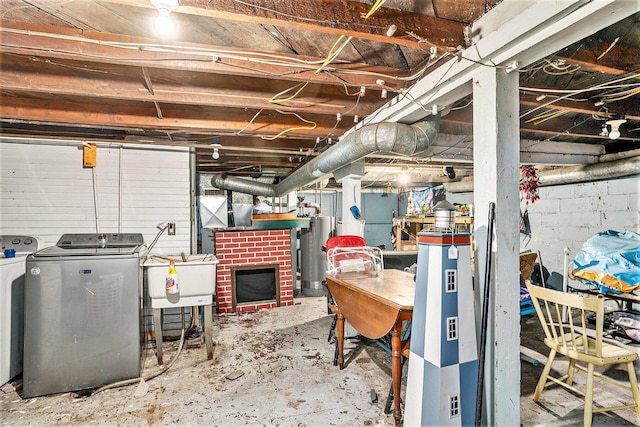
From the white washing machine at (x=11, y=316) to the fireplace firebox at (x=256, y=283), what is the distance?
2.31 metres

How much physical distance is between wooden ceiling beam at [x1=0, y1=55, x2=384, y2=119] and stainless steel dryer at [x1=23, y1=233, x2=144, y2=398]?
49.0 inches

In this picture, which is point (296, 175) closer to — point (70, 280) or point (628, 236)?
point (70, 280)

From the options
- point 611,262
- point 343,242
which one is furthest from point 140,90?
point 611,262

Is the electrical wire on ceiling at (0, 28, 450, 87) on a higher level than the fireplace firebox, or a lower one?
higher

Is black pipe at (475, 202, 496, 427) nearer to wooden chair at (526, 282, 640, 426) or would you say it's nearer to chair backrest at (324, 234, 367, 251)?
wooden chair at (526, 282, 640, 426)

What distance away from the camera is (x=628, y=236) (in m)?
3.54

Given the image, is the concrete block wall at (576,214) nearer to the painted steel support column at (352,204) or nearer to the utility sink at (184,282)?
the painted steel support column at (352,204)

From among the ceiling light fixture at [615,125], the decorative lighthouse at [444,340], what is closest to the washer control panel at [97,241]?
the decorative lighthouse at [444,340]

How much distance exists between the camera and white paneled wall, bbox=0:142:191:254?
3.45m

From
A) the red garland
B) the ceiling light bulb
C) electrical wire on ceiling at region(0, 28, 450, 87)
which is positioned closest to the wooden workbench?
the red garland

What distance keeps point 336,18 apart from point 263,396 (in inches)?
98.8

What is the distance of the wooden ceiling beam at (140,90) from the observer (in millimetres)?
2334

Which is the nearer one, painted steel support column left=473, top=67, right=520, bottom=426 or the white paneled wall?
painted steel support column left=473, top=67, right=520, bottom=426

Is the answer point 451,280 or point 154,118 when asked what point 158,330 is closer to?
point 154,118
